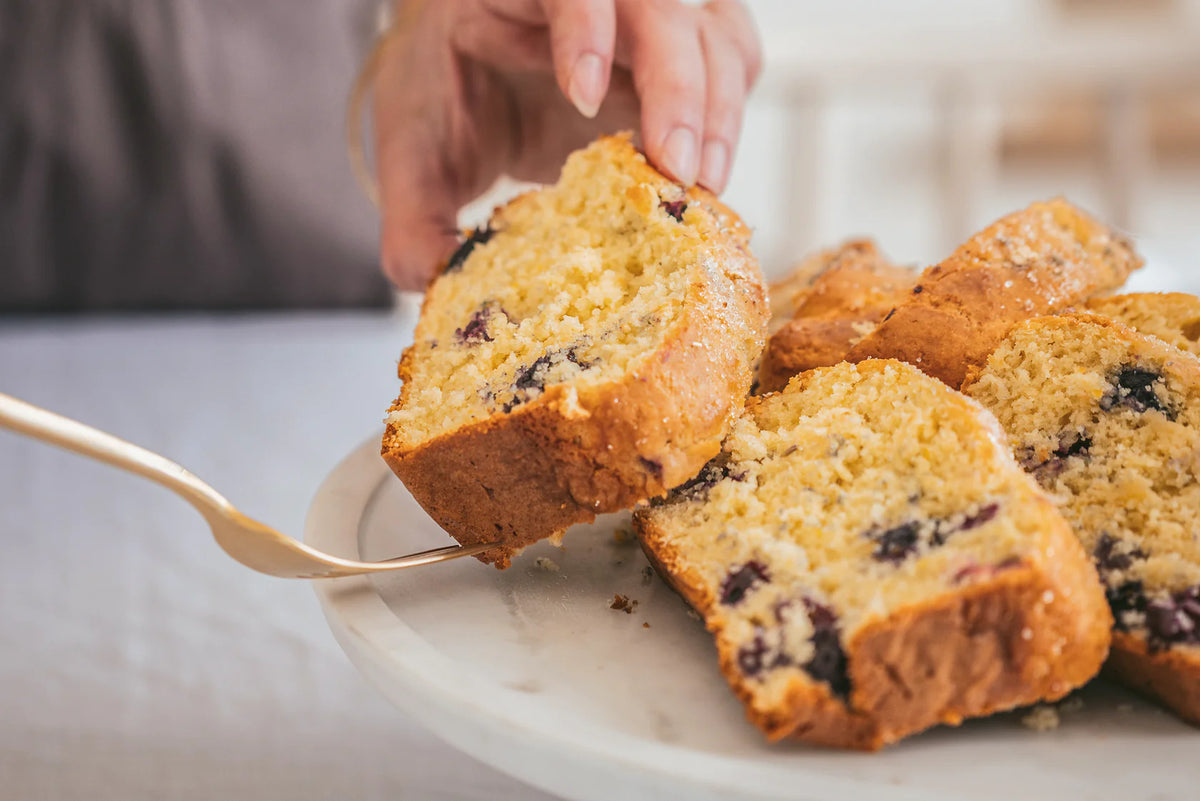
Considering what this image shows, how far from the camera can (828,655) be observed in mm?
878

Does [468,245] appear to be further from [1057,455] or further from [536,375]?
[1057,455]

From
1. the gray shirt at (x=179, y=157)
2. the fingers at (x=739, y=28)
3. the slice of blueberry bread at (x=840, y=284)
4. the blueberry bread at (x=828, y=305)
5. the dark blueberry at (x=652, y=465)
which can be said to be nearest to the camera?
the dark blueberry at (x=652, y=465)

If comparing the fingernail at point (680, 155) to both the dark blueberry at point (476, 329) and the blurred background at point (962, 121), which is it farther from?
the blurred background at point (962, 121)

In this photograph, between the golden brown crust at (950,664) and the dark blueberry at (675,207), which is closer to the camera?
the golden brown crust at (950,664)

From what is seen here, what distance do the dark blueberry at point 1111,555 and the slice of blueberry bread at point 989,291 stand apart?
26 cm

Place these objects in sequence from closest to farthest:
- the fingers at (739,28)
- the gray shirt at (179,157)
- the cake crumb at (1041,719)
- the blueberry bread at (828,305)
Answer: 1. the cake crumb at (1041,719)
2. the blueberry bread at (828,305)
3. the fingers at (739,28)
4. the gray shirt at (179,157)

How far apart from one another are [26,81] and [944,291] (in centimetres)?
307

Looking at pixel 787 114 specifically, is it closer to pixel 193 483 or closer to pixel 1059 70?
pixel 1059 70

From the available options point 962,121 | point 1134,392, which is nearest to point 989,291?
point 1134,392

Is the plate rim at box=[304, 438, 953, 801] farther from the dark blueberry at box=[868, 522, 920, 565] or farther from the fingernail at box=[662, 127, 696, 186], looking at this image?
the fingernail at box=[662, 127, 696, 186]

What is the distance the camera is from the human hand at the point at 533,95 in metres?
1.45

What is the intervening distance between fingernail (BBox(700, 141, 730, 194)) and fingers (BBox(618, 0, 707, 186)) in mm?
41

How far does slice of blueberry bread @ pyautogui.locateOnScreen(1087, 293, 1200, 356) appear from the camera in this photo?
1228 mm

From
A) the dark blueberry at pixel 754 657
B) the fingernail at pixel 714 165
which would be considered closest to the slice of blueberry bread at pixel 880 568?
the dark blueberry at pixel 754 657
